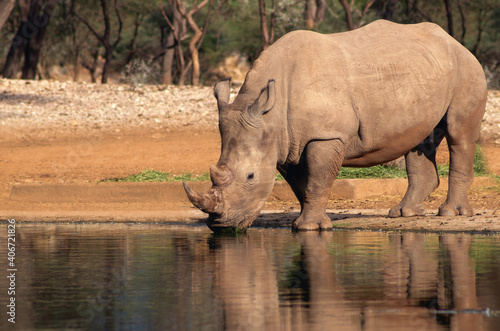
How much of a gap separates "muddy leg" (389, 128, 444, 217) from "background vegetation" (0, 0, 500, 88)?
18.2 meters

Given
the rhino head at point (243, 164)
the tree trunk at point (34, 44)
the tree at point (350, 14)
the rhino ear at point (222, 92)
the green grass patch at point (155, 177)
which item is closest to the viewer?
the rhino head at point (243, 164)

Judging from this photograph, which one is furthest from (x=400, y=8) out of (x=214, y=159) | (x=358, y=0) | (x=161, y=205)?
(x=161, y=205)

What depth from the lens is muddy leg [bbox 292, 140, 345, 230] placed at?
8898mm

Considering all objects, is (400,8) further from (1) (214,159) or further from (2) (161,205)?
(2) (161,205)

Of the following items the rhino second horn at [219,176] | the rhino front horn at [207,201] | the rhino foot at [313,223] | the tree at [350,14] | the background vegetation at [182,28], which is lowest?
the rhino foot at [313,223]

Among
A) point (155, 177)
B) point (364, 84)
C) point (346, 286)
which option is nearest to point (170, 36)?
point (155, 177)

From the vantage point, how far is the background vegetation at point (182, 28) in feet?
102

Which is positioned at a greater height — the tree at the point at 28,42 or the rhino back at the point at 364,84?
the tree at the point at 28,42

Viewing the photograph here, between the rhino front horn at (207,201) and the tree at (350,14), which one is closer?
the rhino front horn at (207,201)

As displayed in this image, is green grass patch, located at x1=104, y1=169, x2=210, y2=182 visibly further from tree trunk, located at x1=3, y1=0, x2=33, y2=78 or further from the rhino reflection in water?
tree trunk, located at x1=3, y1=0, x2=33, y2=78

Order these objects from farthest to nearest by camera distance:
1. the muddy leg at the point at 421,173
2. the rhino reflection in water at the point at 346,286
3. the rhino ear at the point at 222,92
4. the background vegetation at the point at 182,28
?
the background vegetation at the point at 182,28, the muddy leg at the point at 421,173, the rhino ear at the point at 222,92, the rhino reflection in water at the point at 346,286

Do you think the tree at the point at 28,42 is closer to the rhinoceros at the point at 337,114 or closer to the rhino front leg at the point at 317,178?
the rhinoceros at the point at 337,114

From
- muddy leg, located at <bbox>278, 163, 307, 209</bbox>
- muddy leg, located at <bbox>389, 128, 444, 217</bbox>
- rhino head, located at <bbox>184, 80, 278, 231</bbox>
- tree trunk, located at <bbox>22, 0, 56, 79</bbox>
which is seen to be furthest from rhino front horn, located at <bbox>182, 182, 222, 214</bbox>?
tree trunk, located at <bbox>22, 0, 56, 79</bbox>

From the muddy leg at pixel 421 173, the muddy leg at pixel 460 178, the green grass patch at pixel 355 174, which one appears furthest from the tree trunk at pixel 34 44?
the muddy leg at pixel 460 178
